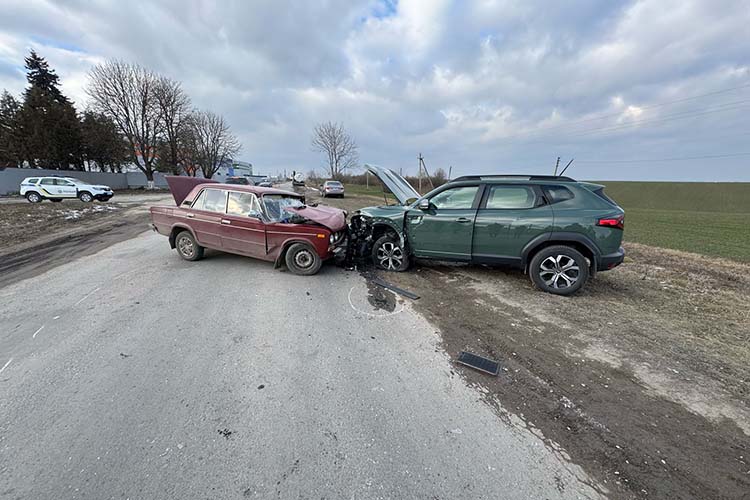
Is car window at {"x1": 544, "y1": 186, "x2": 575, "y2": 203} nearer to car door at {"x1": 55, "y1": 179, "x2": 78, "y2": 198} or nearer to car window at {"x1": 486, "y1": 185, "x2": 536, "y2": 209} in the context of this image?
car window at {"x1": 486, "y1": 185, "x2": 536, "y2": 209}

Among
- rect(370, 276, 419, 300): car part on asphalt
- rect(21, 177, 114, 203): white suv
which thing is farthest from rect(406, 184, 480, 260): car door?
rect(21, 177, 114, 203): white suv

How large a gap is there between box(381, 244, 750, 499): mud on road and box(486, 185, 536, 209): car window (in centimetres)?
139

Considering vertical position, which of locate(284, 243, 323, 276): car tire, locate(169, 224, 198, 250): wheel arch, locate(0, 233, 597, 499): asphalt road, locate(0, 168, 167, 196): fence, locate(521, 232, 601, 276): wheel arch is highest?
locate(0, 168, 167, 196): fence

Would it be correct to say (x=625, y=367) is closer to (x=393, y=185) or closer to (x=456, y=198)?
(x=456, y=198)

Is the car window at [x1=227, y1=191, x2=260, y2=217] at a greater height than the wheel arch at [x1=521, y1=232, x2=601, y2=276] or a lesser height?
greater

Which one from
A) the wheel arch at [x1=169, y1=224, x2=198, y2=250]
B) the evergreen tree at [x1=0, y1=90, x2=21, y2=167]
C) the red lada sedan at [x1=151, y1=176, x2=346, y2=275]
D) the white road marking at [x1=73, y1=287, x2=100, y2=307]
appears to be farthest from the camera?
the evergreen tree at [x1=0, y1=90, x2=21, y2=167]

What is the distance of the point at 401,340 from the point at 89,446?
8.68 feet

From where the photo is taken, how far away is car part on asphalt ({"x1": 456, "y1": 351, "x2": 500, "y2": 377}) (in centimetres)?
280

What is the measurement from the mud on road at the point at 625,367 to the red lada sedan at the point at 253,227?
5.48 feet

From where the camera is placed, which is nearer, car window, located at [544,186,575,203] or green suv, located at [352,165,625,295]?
green suv, located at [352,165,625,295]

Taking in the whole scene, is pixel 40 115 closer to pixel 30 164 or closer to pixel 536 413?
pixel 30 164

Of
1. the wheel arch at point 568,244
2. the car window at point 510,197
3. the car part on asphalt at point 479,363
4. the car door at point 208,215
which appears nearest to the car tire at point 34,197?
the car door at point 208,215

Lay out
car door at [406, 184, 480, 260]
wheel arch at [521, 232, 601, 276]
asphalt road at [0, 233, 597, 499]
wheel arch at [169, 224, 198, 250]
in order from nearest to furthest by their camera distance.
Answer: asphalt road at [0, 233, 597, 499]
wheel arch at [521, 232, 601, 276]
car door at [406, 184, 480, 260]
wheel arch at [169, 224, 198, 250]

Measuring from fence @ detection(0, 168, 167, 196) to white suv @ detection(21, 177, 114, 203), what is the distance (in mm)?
9685
